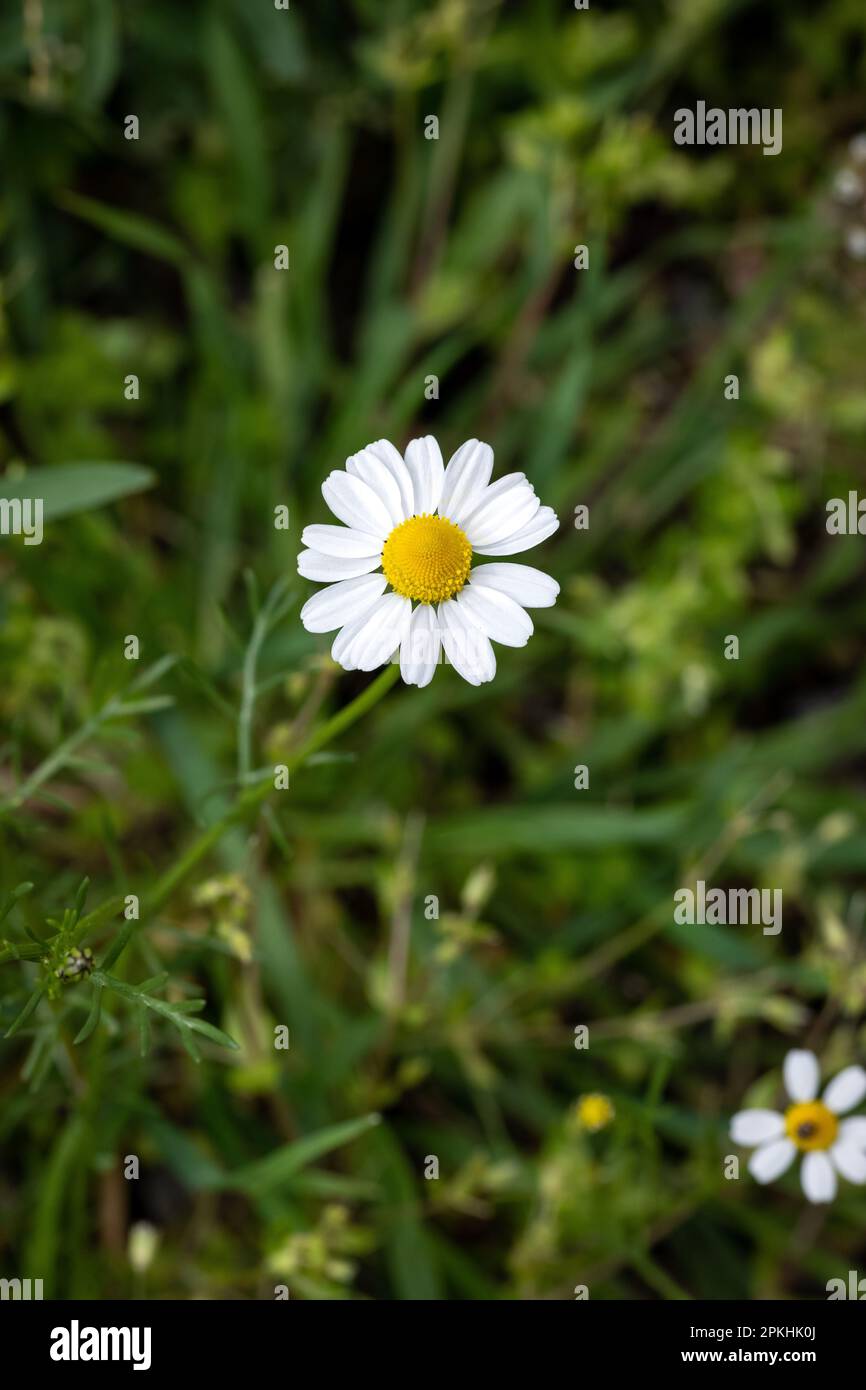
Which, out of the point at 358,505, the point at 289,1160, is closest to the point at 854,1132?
the point at 289,1160

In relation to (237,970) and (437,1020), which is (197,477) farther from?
(437,1020)

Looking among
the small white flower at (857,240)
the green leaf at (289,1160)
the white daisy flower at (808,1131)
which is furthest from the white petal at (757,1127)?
the small white flower at (857,240)

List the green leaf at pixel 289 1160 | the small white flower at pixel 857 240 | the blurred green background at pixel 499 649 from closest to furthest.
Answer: the green leaf at pixel 289 1160
the blurred green background at pixel 499 649
the small white flower at pixel 857 240

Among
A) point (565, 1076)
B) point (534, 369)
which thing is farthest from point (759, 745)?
point (534, 369)

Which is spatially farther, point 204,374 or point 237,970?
point 204,374

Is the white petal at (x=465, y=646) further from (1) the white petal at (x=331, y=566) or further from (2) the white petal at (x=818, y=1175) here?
(2) the white petal at (x=818, y=1175)
